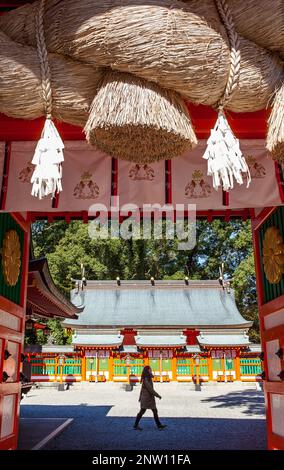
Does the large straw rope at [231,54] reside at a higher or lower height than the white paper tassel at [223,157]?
higher

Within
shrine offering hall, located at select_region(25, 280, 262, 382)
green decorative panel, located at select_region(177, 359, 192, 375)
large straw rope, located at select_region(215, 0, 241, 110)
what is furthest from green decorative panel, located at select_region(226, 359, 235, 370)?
large straw rope, located at select_region(215, 0, 241, 110)

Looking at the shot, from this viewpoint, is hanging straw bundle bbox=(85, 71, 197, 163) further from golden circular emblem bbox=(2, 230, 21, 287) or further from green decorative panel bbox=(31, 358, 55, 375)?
green decorative panel bbox=(31, 358, 55, 375)

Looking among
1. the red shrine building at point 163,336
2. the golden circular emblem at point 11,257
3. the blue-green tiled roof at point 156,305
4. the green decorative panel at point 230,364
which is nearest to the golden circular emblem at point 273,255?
the golden circular emblem at point 11,257

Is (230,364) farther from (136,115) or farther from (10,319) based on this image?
(136,115)

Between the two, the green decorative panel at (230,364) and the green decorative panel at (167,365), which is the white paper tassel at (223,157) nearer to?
the green decorative panel at (167,365)

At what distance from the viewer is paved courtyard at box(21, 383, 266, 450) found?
7.79 m

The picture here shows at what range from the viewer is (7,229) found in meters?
4.95

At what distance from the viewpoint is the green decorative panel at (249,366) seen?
812 inches

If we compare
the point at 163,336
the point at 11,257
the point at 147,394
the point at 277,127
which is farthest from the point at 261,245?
the point at 163,336

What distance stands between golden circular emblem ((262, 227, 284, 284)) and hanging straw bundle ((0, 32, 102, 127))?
3262 mm

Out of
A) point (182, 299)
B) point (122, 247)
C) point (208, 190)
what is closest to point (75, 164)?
point (208, 190)

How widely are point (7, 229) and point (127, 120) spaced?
Answer: 343 cm

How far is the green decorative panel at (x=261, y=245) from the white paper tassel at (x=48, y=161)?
10.8 feet

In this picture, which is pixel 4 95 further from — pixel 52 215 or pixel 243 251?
pixel 243 251
